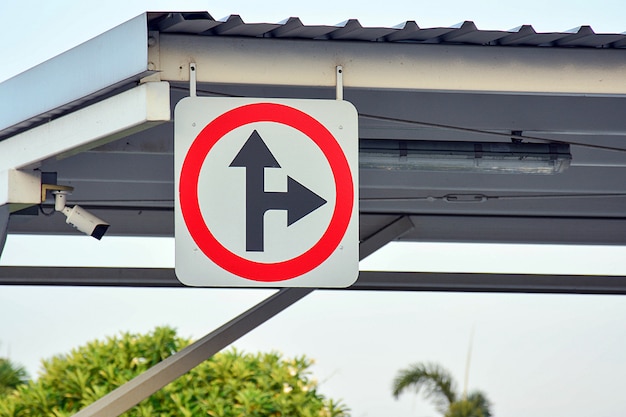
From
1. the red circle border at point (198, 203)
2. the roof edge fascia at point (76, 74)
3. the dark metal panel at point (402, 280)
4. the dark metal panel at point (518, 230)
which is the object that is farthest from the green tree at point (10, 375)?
the red circle border at point (198, 203)

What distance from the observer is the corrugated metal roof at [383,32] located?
491 centimetres

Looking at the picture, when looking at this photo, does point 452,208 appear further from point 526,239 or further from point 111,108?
point 111,108

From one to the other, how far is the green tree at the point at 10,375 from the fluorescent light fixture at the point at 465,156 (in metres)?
11.8

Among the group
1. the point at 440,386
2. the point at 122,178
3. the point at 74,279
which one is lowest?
the point at 440,386

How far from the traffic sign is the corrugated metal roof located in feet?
1.08

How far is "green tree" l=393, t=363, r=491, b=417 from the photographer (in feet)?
67.6

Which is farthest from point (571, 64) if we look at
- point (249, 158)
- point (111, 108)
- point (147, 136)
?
point (147, 136)

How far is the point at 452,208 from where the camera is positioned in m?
9.18

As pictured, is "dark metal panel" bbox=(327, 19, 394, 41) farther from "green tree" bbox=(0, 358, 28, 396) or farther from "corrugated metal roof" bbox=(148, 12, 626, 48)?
"green tree" bbox=(0, 358, 28, 396)

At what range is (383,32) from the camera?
200 inches

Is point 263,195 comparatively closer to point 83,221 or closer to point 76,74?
point 76,74

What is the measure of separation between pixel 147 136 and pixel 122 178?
115 centimetres

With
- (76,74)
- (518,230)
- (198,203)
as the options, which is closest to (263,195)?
(198,203)

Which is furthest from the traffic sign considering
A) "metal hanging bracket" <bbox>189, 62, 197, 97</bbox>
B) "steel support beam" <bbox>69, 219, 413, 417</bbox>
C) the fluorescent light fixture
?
"steel support beam" <bbox>69, 219, 413, 417</bbox>
